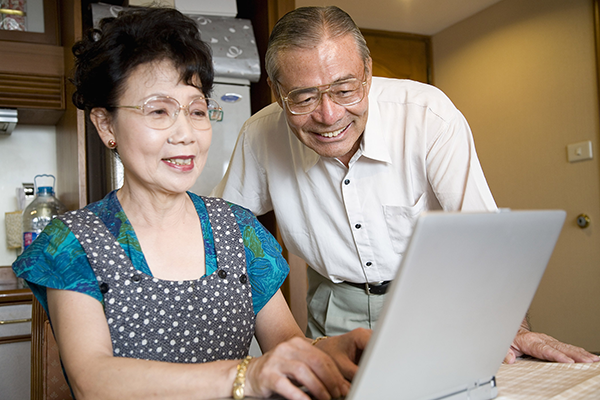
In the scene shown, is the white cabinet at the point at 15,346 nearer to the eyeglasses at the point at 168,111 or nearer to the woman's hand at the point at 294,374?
the eyeglasses at the point at 168,111

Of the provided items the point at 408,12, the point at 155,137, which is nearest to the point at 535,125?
the point at 408,12

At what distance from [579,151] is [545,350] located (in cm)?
278

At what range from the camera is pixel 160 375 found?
810 millimetres

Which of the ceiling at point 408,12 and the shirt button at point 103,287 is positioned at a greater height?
the ceiling at point 408,12

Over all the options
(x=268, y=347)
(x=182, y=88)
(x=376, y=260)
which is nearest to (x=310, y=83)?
(x=182, y=88)

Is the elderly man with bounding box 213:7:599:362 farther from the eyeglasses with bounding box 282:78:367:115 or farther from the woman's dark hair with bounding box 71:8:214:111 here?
the woman's dark hair with bounding box 71:8:214:111

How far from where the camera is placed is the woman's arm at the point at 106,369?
2.60ft

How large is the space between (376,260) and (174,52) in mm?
807

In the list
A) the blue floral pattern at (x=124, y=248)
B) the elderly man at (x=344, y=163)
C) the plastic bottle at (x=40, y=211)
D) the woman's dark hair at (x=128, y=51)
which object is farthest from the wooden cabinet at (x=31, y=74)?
the blue floral pattern at (x=124, y=248)

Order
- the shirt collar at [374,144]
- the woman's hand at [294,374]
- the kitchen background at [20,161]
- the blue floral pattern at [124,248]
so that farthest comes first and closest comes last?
1. the kitchen background at [20,161]
2. the shirt collar at [374,144]
3. the blue floral pattern at [124,248]
4. the woman's hand at [294,374]

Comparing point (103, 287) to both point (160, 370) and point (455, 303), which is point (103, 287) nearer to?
point (160, 370)

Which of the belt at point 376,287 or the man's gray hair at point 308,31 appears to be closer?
the man's gray hair at point 308,31

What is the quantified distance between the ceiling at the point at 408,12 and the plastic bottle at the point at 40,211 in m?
2.33

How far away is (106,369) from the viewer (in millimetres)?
843
